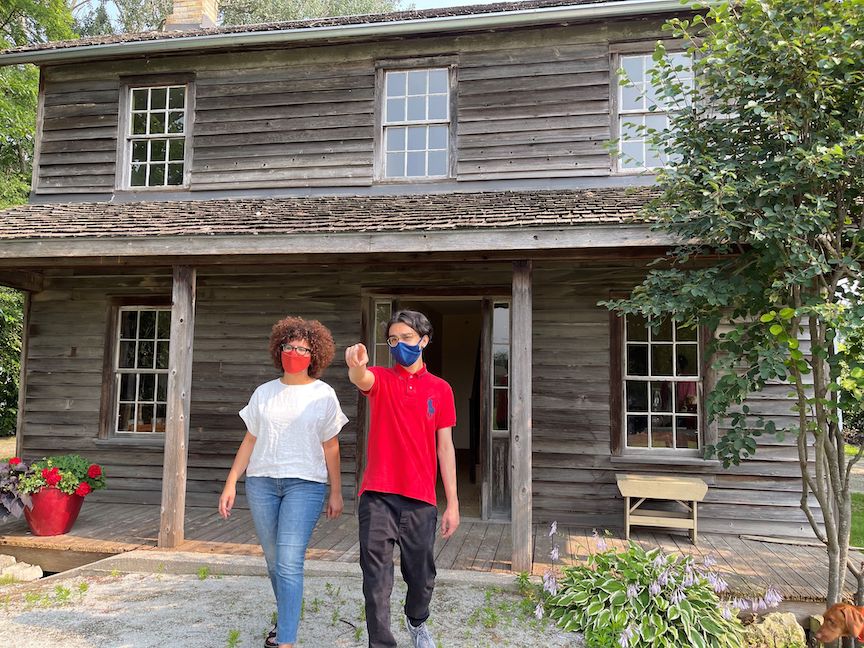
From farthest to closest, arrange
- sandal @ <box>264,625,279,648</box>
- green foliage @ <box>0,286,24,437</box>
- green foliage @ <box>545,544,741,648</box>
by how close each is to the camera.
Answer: green foliage @ <box>0,286,24,437</box>
green foliage @ <box>545,544,741,648</box>
sandal @ <box>264,625,279,648</box>

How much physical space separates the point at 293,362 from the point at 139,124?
20.4 feet

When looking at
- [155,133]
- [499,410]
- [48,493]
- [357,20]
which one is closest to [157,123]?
[155,133]

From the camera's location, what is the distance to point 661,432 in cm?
656

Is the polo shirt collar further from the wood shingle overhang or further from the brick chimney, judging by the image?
the brick chimney

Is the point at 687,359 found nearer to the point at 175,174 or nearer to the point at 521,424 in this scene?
the point at 521,424

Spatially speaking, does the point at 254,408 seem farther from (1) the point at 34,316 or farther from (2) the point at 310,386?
(1) the point at 34,316

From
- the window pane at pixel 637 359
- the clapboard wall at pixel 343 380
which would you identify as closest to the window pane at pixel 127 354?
the clapboard wall at pixel 343 380

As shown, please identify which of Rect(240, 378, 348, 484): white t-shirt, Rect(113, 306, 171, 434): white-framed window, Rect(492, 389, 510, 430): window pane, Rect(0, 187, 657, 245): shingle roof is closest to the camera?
Rect(240, 378, 348, 484): white t-shirt

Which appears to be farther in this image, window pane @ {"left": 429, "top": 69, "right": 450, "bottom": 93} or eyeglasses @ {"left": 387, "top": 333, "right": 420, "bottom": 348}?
window pane @ {"left": 429, "top": 69, "right": 450, "bottom": 93}

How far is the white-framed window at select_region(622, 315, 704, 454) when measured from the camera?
257 inches

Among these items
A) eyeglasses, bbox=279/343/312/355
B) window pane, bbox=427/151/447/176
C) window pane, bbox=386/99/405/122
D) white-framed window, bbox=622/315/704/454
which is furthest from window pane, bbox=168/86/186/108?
white-framed window, bbox=622/315/704/454

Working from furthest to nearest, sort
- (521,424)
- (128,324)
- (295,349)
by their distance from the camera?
(128,324) → (521,424) → (295,349)

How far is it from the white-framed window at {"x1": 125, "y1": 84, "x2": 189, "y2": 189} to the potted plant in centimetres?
368

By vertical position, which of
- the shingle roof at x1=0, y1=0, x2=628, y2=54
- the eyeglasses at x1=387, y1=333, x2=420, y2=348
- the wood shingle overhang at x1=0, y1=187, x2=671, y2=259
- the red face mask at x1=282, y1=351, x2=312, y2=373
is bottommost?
the red face mask at x1=282, y1=351, x2=312, y2=373
